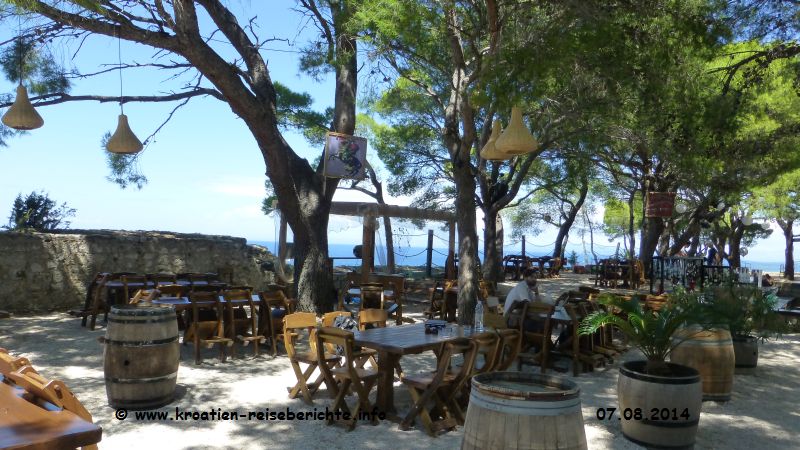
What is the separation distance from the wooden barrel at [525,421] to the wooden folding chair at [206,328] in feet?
13.9

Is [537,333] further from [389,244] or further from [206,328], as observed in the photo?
[389,244]

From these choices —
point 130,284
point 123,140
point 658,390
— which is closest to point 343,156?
point 130,284

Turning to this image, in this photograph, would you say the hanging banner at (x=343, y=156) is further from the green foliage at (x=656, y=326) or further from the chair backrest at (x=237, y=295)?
the green foliage at (x=656, y=326)

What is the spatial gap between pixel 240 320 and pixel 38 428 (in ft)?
16.6

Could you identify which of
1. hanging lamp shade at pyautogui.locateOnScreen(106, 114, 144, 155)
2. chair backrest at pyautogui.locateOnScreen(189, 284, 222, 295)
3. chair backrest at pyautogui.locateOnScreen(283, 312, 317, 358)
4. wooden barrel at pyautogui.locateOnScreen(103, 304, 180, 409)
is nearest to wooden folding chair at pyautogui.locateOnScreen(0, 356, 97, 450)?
wooden barrel at pyautogui.locateOnScreen(103, 304, 180, 409)

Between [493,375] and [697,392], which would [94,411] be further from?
[697,392]

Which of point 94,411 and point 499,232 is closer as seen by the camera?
point 94,411

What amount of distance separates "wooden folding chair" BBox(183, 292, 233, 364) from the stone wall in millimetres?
3776

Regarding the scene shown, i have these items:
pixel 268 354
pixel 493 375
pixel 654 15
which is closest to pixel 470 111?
pixel 654 15

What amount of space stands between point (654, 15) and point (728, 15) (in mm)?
1705

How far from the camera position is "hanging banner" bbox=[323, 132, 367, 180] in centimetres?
862

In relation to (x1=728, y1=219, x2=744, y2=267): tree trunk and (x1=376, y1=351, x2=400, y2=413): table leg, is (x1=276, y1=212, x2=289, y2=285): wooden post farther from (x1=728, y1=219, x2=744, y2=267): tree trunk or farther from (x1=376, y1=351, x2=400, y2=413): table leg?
(x1=728, y1=219, x2=744, y2=267): tree trunk

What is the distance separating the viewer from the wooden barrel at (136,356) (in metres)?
4.29

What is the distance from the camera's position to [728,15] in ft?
23.2
